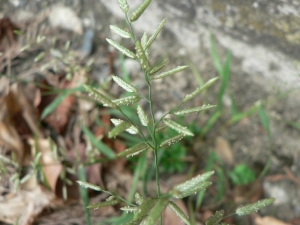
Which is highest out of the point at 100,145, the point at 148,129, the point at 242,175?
the point at 148,129

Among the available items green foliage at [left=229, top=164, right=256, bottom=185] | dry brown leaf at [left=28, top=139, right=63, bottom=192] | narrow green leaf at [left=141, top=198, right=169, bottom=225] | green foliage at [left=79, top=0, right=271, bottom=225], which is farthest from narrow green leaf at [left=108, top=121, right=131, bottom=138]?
green foliage at [left=229, top=164, right=256, bottom=185]

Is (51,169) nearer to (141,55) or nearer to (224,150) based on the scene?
(224,150)

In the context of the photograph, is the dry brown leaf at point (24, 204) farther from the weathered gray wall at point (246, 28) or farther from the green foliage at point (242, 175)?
the weathered gray wall at point (246, 28)

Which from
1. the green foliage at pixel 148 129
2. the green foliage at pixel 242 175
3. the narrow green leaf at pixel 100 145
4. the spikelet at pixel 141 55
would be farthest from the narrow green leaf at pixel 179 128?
the green foliage at pixel 242 175

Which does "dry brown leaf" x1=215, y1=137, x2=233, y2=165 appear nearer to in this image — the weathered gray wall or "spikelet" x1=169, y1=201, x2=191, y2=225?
the weathered gray wall

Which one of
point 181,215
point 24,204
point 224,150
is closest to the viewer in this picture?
point 181,215

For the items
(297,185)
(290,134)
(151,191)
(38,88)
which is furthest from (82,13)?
(297,185)

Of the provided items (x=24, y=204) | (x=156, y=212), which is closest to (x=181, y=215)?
(x=156, y=212)
